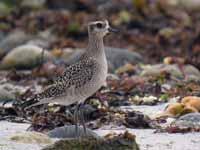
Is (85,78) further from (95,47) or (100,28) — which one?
(100,28)

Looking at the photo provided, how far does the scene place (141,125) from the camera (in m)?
8.66

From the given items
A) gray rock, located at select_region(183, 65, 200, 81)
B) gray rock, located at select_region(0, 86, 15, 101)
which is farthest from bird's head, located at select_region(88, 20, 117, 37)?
gray rock, located at select_region(183, 65, 200, 81)

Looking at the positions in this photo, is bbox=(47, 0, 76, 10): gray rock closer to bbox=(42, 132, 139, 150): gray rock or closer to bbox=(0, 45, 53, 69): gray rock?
bbox=(0, 45, 53, 69): gray rock

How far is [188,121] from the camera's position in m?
8.44

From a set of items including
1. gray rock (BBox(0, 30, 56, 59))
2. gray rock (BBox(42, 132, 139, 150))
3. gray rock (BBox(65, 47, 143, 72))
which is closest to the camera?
gray rock (BBox(42, 132, 139, 150))

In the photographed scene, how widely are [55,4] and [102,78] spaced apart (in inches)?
539

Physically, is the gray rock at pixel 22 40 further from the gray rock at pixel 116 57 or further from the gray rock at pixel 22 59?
the gray rock at pixel 116 57

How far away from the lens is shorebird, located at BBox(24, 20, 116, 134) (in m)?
7.98

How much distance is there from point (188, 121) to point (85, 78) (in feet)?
4.14

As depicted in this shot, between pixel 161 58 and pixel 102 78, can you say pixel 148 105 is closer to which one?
pixel 102 78

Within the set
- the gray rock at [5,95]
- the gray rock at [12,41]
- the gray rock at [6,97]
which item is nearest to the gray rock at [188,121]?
the gray rock at [6,97]

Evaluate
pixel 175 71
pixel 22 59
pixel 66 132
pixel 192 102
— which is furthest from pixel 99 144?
pixel 22 59

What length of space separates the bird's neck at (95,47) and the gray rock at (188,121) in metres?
1.10

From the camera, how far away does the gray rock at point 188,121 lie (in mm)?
8289
